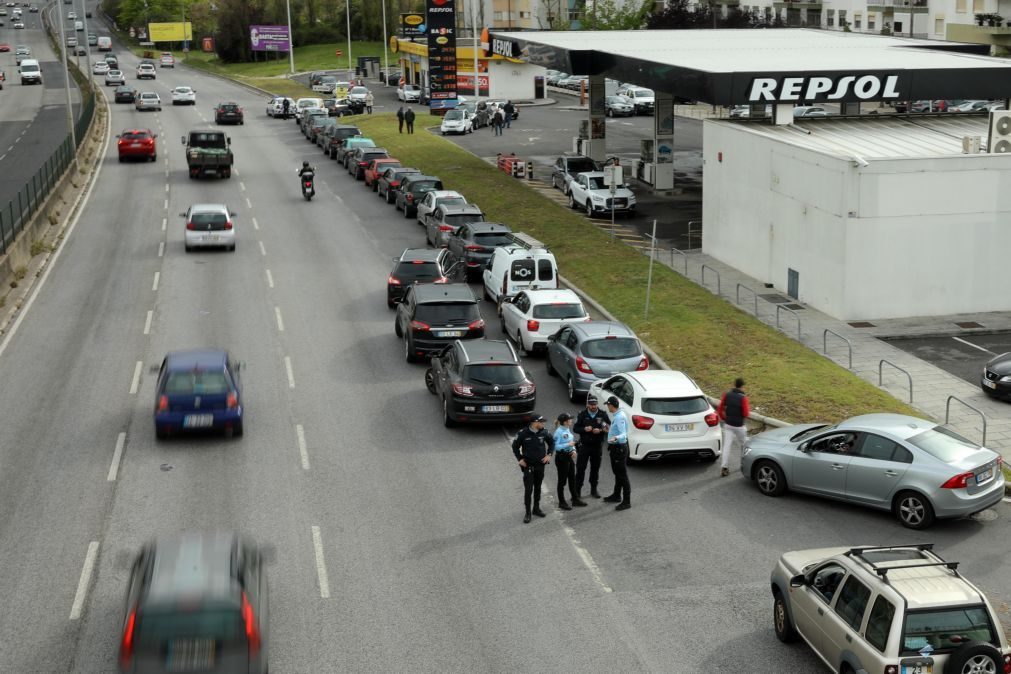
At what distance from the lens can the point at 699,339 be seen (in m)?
28.5

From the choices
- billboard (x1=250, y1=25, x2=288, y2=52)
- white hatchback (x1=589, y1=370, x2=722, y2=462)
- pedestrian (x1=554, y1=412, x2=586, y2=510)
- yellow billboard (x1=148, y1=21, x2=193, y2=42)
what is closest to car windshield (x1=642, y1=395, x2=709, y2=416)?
white hatchback (x1=589, y1=370, x2=722, y2=462)

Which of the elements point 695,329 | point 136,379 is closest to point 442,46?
point 695,329

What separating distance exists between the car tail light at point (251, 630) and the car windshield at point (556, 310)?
16.2 metres

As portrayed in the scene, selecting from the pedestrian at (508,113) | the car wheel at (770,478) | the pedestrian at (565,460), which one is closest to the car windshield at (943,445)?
the car wheel at (770,478)

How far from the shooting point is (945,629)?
1210 centimetres

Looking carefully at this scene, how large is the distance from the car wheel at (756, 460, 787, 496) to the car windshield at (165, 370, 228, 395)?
9415 mm

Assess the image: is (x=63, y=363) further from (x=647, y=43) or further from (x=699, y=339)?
(x=647, y=43)

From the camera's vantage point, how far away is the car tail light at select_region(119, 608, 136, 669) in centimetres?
1184

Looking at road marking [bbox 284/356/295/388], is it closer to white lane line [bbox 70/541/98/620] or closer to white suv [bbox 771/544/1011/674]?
white lane line [bbox 70/541/98/620]

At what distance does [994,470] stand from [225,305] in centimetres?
2090

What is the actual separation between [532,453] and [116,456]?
788 centimetres

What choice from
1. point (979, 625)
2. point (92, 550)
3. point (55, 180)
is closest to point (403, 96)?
point (55, 180)

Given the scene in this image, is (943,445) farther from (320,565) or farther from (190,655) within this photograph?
(190,655)

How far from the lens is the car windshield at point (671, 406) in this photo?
21.0 metres
